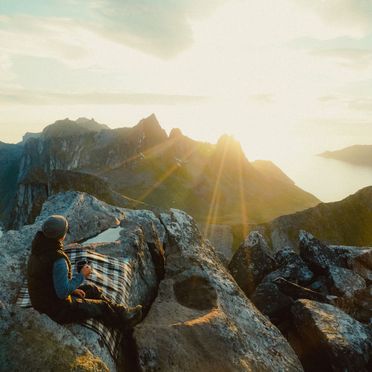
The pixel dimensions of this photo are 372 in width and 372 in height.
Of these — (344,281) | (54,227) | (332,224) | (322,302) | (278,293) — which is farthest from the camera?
(332,224)

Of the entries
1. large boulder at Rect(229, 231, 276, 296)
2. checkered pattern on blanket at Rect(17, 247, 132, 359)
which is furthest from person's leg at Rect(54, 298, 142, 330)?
large boulder at Rect(229, 231, 276, 296)

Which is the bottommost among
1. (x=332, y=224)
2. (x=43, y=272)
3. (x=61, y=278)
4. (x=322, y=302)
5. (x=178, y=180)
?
(x=178, y=180)

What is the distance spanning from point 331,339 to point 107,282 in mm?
8438

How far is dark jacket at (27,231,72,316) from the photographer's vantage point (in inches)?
360

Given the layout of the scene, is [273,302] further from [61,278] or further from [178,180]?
[178,180]

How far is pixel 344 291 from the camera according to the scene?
18.8 metres

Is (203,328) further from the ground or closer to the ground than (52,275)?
closer to the ground

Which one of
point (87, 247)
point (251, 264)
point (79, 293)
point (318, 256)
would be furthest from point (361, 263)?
point (79, 293)

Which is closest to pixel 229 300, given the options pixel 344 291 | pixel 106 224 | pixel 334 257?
pixel 106 224

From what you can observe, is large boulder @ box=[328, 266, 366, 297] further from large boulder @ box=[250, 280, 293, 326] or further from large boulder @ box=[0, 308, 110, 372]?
large boulder @ box=[0, 308, 110, 372]

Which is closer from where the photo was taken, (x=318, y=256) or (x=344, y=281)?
(x=344, y=281)

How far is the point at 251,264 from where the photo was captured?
2183cm

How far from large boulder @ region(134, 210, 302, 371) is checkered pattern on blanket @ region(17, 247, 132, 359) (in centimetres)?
88

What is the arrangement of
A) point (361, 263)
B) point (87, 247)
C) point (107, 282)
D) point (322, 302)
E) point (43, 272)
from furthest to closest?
1. point (361, 263)
2. point (322, 302)
3. point (87, 247)
4. point (107, 282)
5. point (43, 272)
